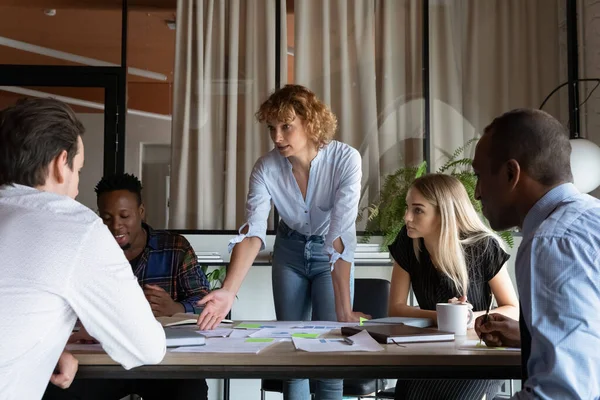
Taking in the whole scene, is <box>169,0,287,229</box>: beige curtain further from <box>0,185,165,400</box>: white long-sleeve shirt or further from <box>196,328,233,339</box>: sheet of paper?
<box>0,185,165,400</box>: white long-sleeve shirt

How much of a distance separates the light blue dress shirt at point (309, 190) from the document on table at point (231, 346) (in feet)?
3.32

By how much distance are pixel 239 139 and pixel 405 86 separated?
1.26 m

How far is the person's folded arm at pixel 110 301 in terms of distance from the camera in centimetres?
146

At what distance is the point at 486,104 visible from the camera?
5559mm

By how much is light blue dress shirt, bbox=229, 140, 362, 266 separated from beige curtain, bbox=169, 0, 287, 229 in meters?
2.10

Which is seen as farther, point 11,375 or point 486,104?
point 486,104

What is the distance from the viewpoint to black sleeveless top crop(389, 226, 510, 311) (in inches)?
102

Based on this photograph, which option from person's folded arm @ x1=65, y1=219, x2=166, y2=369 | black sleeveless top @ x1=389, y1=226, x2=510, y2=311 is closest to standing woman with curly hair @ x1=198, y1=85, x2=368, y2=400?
black sleeveless top @ x1=389, y1=226, x2=510, y2=311

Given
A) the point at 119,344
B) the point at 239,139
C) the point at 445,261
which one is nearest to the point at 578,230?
the point at 119,344

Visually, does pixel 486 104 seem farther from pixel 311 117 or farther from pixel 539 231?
pixel 539 231

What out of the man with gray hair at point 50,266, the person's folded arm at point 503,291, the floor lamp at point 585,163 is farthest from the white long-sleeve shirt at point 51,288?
the floor lamp at point 585,163

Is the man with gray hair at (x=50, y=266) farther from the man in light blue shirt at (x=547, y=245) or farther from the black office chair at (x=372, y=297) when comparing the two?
the black office chair at (x=372, y=297)

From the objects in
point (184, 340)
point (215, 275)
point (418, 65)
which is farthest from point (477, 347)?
point (418, 65)

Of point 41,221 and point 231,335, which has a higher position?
point 41,221
